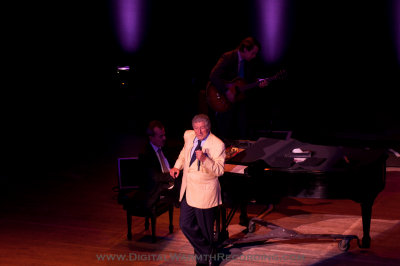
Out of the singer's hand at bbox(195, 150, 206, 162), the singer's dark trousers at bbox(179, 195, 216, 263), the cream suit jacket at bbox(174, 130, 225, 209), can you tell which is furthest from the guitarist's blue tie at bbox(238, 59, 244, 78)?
the singer's hand at bbox(195, 150, 206, 162)

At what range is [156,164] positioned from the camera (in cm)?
512

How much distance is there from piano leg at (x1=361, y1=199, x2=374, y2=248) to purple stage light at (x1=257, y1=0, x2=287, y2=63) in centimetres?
538

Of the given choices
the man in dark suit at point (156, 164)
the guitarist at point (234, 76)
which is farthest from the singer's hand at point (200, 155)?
the guitarist at point (234, 76)

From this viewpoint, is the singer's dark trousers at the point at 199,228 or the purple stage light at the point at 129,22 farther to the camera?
the purple stage light at the point at 129,22

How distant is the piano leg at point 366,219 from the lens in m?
4.65

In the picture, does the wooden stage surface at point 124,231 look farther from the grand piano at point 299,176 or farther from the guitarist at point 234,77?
the guitarist at point 234,77

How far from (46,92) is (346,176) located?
7274 millimetres

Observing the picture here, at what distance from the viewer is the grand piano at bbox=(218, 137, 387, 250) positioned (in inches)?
171

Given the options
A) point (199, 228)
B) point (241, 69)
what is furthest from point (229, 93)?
point (199, 228)

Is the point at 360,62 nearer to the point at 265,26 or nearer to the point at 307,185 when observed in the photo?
the point at 265,26

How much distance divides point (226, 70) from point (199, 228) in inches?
105

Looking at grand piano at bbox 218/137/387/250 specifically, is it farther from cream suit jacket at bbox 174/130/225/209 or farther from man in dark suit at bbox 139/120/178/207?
man in dark suit at bbox 139/120/178/207

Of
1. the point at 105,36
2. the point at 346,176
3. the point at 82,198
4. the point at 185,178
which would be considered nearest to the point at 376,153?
the point at 346,176

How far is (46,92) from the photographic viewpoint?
1025 cm
